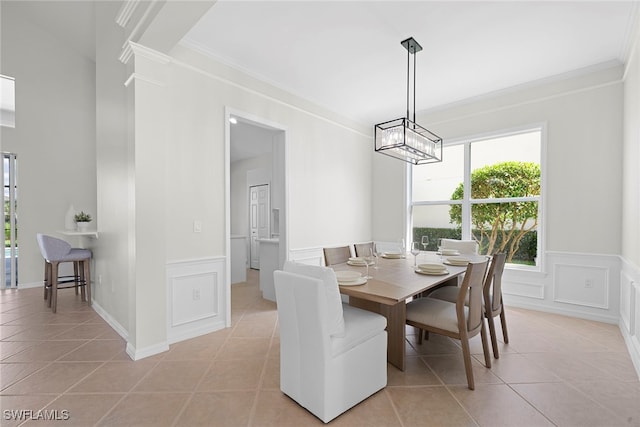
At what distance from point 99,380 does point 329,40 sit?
3.56 meters

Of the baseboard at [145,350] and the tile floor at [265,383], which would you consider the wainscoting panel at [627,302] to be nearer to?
the tile floor at [265,383]

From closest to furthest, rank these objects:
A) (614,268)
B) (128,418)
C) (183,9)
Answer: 1. (128,418)
2. (183,9)
3. (614,268)

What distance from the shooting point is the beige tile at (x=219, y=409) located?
5.42 ft

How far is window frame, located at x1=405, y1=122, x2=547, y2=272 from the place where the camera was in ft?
12.1

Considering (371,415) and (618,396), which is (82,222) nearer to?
(371,415)

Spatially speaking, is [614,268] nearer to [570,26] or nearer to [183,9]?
[570,26]

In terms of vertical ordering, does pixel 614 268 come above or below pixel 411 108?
below

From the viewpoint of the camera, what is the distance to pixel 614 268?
3217mm

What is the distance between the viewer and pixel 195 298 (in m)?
2.90

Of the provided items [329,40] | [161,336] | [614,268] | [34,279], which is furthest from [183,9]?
[34,279]

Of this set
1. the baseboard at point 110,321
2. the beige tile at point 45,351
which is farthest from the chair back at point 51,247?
the beige tile at point 45,351

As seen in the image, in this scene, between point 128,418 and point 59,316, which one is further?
point 59,316

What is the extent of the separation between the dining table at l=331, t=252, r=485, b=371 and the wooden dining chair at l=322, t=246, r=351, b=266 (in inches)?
4.5

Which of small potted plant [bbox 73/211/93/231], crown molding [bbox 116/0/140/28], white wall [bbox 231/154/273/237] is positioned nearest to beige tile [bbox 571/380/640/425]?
crown molding [bbox 116/0/140/28]
